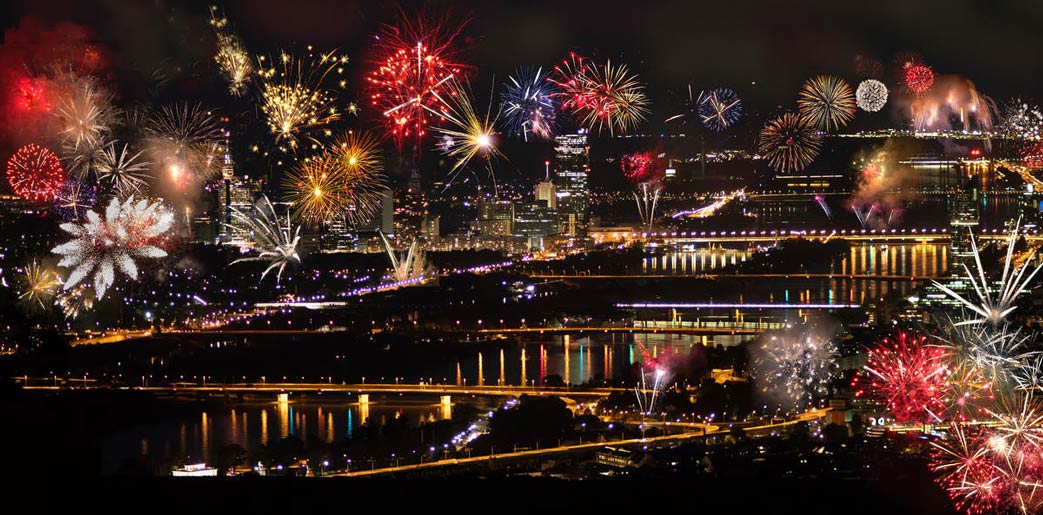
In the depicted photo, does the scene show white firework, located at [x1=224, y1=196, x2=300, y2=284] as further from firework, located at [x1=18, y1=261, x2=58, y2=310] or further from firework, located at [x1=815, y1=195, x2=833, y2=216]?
firework, located at [x1=815, y1=195, x2=833, y2=216]

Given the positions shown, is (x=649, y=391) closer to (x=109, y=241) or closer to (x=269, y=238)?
(x=109, y=241)

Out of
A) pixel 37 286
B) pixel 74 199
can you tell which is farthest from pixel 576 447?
pixel 74 199

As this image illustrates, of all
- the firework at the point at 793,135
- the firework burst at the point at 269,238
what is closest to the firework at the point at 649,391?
the firework burst at the point at 269,238

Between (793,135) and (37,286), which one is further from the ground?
(793,135)

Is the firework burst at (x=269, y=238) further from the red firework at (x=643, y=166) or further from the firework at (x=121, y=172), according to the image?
the red firework at (x=643, y=166)

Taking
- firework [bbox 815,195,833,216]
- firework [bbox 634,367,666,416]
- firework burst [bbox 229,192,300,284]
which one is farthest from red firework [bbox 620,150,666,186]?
firework [bbox 634,367,666,416]
